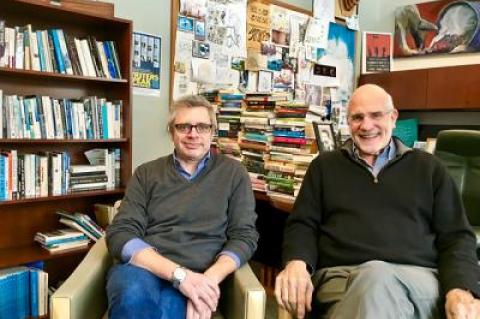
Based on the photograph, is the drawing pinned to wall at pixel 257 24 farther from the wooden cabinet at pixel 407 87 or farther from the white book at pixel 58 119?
the white book at pixel 58 119

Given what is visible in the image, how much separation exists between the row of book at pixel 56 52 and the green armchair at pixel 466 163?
71.1 inches

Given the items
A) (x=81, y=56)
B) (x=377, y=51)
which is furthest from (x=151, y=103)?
(x=377, y=51)

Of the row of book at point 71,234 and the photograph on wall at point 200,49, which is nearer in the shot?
the row of book at point 71,234

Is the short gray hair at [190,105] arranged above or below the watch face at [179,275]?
above

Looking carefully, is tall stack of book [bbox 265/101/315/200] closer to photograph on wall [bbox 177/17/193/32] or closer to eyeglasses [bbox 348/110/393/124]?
eyeglasses [bbox 348/110/393/124]

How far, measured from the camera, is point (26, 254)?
2.24 m

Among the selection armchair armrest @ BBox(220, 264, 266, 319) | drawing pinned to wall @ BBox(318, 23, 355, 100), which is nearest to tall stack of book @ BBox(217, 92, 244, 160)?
armchair armrest @ BBox(220, 264, 266, 319)

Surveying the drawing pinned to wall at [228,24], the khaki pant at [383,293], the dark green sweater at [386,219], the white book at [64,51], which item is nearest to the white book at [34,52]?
the white book at [64,51]

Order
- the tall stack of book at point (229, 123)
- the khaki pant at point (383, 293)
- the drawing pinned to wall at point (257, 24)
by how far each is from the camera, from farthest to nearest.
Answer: the drawing pinned to wall at point (257, 24)
the tall stack of book at point (229, 123)
the khaki pant at point (383, 293)

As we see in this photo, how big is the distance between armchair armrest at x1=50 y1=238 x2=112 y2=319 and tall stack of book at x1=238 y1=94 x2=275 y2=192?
1008 mm

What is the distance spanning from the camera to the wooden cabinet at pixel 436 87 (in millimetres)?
3471

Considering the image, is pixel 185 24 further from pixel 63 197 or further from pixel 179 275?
pixel 179 275

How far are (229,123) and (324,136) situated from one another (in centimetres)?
66

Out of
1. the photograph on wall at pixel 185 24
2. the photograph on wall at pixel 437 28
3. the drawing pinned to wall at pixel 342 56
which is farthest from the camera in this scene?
the drawing pinned to wall at pixel 342 56
